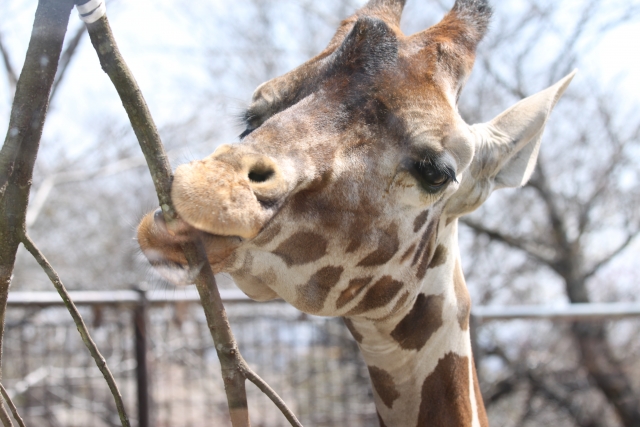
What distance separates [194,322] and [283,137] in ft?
13.8

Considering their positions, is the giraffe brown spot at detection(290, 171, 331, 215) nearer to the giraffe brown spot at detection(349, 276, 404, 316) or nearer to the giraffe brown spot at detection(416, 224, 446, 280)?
the giraffe brown spot at detection(349, 276, 404, 316)

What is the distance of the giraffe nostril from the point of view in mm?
1497

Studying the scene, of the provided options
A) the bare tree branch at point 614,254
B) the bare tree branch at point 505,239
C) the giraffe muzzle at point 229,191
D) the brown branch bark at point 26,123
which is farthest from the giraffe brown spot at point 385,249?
the bare tree branch at point 614,254

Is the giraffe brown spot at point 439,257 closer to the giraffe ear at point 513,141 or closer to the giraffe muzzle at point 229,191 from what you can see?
the giraffe ear at point 513,141

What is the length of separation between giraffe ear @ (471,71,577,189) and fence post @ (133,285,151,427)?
9.17ft

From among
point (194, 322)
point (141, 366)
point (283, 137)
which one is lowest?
point (283, 137)

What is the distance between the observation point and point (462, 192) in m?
2.27

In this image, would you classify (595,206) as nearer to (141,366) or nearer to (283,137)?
(141,366)

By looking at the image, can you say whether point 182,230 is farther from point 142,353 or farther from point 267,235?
point 142,353

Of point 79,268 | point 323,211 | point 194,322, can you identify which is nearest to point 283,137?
point 323,211

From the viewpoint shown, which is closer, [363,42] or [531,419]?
[363,42]

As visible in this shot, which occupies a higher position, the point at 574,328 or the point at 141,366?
the point at 574,328

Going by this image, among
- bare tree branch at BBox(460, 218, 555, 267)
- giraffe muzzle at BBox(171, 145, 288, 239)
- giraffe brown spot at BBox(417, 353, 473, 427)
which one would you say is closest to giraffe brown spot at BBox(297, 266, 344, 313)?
giraffe muzzle at BBox(171, 145, 288, 239)

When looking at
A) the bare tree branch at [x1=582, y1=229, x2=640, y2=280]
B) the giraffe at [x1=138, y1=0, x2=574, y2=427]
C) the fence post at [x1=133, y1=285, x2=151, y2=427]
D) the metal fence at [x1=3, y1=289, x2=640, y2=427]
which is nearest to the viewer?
the giraffe at [x1=138, y1=0, x2=574, y2=427]
